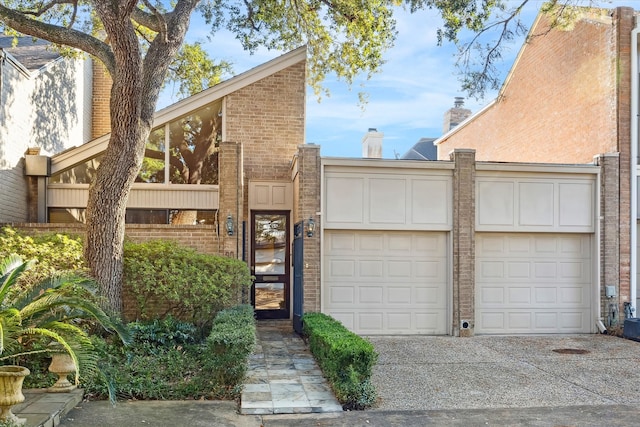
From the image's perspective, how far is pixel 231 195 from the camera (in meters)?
11.3

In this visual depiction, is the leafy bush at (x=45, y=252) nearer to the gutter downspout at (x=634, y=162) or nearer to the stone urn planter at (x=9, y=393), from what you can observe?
the stone urn planter at (x=9, y=393)

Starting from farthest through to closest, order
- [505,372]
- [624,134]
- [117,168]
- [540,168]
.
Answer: [624,134] < [540,168] < [117,168] < [505,372]

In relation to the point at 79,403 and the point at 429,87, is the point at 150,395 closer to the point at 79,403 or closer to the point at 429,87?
the point at 79,403

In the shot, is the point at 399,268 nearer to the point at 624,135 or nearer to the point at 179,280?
the point at 179,280

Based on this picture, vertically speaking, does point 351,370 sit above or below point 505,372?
above

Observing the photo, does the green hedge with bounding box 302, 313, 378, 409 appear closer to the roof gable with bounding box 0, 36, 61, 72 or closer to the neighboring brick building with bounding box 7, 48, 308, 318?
the neighboring brick building with bounding box 7, 48, 308, 318

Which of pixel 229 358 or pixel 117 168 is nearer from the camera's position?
pixel 229 358

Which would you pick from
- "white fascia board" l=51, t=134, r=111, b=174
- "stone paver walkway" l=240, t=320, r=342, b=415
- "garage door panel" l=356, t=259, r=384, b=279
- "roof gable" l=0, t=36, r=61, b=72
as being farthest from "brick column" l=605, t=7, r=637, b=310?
"roof gable" l=0, t=36, r=61, b=72

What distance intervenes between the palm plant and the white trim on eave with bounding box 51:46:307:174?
16.2 ft

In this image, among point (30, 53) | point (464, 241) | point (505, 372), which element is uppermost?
point (30, 53)

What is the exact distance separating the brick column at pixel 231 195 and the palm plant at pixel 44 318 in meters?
3.82

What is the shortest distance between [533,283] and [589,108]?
13.7 ft

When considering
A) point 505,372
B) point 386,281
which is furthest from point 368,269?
point 505,372

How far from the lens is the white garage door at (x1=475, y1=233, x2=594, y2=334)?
38.6 feet
